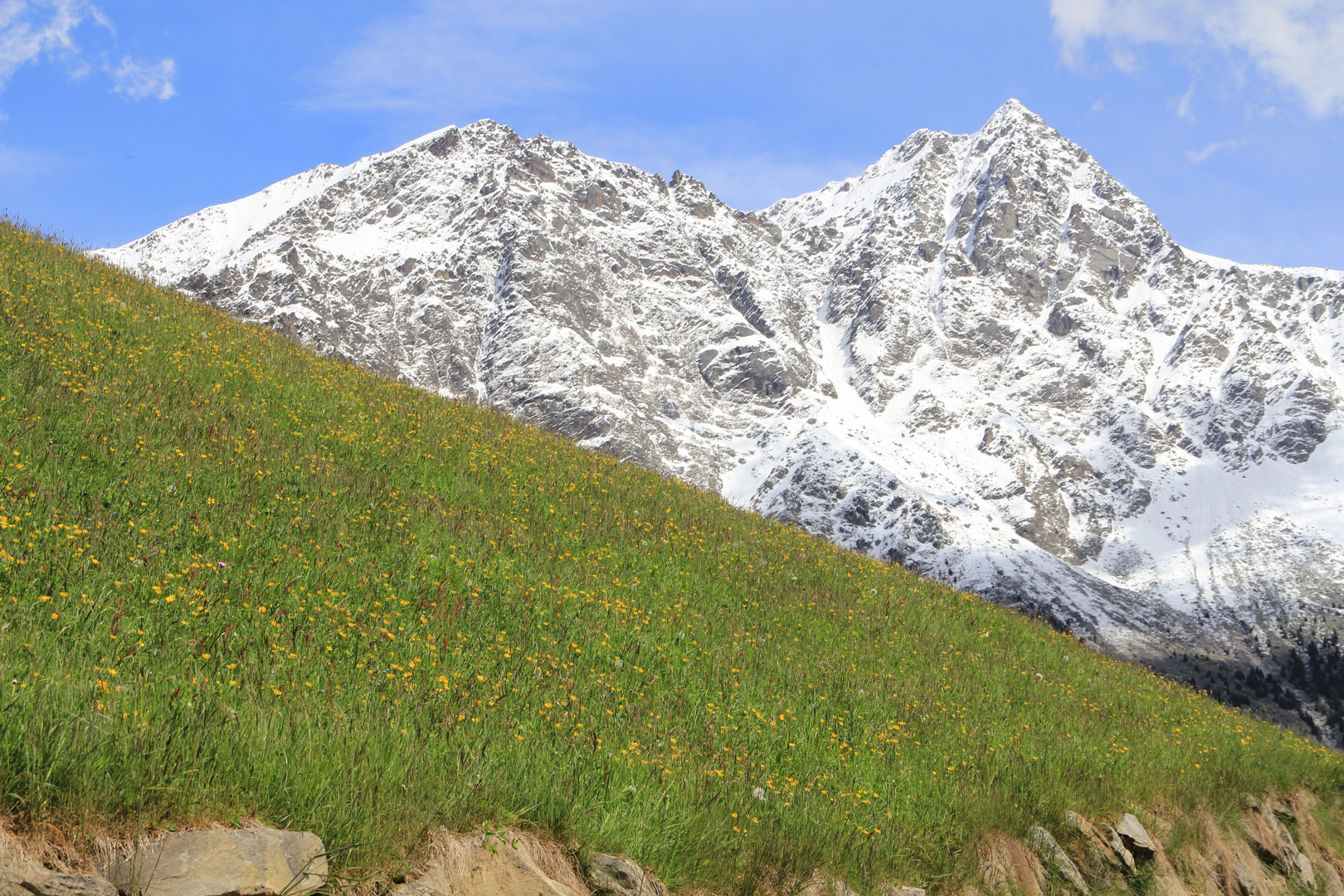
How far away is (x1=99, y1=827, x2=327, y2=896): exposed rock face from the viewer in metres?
3.67

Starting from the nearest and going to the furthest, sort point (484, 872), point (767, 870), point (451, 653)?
1. point (484, 872)
2. point (767, 870)
3. point (451, 653)

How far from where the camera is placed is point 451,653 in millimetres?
7562

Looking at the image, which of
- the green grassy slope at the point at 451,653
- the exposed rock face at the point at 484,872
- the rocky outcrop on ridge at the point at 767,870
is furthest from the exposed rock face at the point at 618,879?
the green grassy slope at the point at 451,653

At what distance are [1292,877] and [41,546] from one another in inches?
581

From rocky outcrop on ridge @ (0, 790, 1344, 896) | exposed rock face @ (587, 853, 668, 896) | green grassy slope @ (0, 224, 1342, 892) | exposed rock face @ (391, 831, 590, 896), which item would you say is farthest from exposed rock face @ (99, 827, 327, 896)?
exposed rock face @ (587, 853, 668, 896)

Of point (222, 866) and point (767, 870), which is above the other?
point (222, 866)

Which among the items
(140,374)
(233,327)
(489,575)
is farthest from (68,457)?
(233,327)

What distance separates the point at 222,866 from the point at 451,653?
12.3 ft

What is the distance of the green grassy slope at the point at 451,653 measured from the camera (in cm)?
494

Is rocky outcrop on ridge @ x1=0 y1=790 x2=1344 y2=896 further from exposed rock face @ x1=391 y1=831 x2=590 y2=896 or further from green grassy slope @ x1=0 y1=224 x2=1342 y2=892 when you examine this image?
green grassy slope @ x1=0 y1=224 x2=1342 y2=892

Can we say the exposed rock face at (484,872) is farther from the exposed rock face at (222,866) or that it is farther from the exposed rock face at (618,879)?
the exposed rock face at (222,866)

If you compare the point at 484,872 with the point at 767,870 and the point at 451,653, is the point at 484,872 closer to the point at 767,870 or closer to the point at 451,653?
the point at 767,870

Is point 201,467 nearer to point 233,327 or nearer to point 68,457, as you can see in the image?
point 68,457

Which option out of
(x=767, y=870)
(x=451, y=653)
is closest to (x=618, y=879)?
(x=767, y=870)
